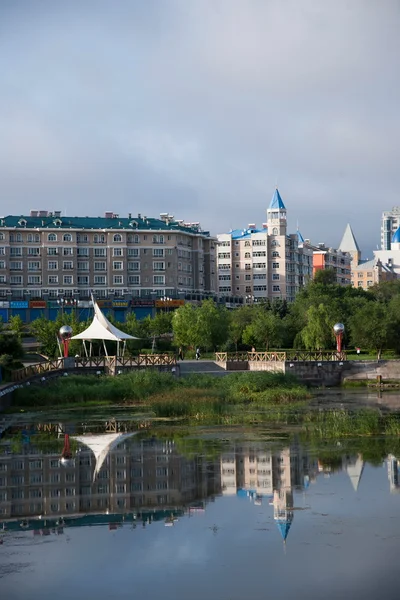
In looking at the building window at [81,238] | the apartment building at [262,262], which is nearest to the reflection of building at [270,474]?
the building window at [81,238]

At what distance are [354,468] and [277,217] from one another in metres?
122

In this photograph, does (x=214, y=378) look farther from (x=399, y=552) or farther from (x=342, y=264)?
(x=342, y=264)

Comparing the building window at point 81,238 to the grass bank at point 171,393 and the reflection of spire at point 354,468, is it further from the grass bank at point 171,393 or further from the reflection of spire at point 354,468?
the reflection of spire at point 354,468

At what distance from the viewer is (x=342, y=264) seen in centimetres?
18575

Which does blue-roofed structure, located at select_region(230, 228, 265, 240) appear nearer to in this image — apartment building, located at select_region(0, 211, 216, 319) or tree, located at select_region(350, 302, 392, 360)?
apartment building, located at select_region(0, 211, 216, 319)

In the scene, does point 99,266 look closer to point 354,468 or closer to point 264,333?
point 264,333

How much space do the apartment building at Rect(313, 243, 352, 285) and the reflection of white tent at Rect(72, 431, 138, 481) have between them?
139 m

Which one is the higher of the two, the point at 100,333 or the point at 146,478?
the point at 100,333

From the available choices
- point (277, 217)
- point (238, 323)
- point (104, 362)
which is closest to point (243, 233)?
point (277, 217)

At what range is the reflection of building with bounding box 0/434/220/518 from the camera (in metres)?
21.2

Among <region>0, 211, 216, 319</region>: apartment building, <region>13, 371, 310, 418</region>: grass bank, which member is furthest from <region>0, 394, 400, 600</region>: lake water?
<region>0, 211, 216, 319</region>: apartment building

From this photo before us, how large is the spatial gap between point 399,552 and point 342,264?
171131 millimetres

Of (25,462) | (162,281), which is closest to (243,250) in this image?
(162,281)

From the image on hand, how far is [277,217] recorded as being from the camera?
14562cm
